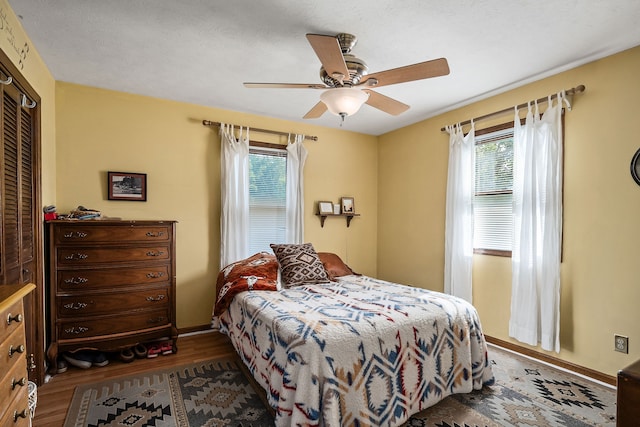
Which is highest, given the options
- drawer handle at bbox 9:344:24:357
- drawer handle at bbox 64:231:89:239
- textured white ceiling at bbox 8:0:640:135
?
textured white ceiling at bbox 8:0:640:135

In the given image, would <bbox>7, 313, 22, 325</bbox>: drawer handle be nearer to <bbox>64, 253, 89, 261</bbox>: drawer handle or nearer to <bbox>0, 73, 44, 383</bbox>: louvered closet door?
<bbox>0, 73, 44, 383</bbox>: louvered closet door

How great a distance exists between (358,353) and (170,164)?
2.79m

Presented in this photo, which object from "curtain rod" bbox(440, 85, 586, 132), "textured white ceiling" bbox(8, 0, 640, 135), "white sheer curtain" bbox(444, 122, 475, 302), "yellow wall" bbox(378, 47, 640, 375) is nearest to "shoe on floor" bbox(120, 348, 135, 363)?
"textured white ceiling" bbox(8, 0, 640, 135)

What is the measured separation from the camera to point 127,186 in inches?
129

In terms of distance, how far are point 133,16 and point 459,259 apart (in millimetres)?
3491

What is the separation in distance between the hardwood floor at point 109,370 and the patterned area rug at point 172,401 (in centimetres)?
8

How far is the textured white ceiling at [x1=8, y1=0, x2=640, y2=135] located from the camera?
193 cm

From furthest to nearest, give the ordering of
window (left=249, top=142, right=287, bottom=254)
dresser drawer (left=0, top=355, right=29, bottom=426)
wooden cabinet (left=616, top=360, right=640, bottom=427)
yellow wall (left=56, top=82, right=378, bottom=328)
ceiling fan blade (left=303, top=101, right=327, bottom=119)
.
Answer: window (left=249, top=142, right=287, bottom=254), yellow wall (left=56, top=82, right=378, bottom=328), ceiling fan blade (left=303, top=101, right=327, bottom=119), dresser drawer (left=0, top=355, right=29, bottom=426), wooden cabinet (left=616, top=360, right=640, bottom=427)

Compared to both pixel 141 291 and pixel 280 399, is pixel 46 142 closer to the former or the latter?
pixel 141 291

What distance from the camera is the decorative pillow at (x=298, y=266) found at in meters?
3.14

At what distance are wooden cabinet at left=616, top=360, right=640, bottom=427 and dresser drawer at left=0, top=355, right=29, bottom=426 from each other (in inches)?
74.7

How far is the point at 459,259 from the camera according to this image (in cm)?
348

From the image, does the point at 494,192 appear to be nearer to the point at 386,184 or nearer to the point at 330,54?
the point at 386,184

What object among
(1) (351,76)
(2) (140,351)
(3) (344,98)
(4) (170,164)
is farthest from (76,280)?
(1) (351,76)
